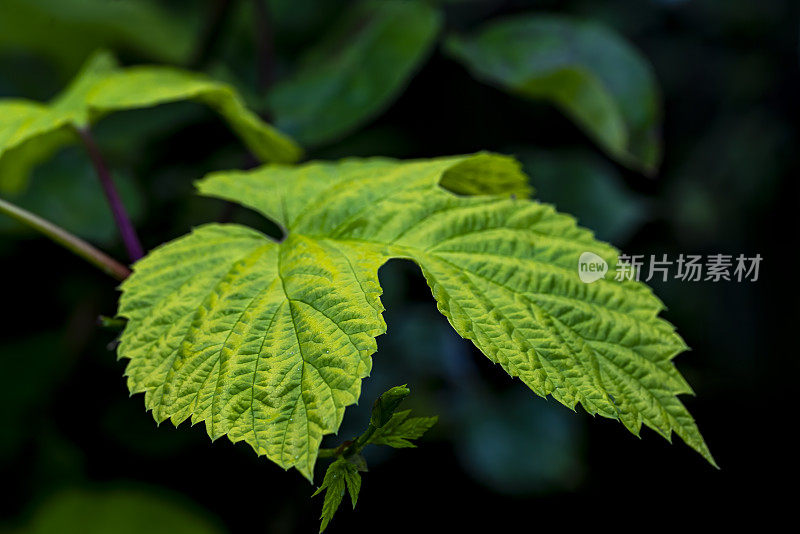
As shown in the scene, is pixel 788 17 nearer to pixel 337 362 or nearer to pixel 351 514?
pixel 351 514

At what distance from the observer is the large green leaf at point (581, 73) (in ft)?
3.66

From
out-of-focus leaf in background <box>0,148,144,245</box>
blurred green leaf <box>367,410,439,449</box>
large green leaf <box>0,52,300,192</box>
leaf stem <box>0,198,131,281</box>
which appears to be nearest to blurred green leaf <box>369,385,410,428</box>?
blurred green leaf <box>367,410,439,449</box>

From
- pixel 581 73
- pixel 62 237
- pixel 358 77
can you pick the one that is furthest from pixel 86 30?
pixel 581 73

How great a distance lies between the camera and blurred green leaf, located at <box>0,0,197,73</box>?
1.39m

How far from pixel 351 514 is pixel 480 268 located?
0.87 metres

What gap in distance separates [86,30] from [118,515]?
999 millimetres

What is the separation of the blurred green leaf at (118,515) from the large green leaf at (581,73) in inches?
41.0

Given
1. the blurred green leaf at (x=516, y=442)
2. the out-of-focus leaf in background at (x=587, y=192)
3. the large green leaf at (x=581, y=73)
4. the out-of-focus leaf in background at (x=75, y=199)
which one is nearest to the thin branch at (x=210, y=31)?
the out-of-focus leaf in background at (x=75, y=199)

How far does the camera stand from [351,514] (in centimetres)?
134

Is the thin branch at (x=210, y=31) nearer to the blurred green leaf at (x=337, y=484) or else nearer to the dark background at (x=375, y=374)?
the dark background at (x=375, y=374)

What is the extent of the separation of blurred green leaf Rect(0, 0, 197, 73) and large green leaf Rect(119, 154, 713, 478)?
0.91 meters

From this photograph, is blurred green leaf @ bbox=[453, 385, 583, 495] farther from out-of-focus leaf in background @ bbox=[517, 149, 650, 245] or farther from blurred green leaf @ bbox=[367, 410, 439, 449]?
blurred green leaf @ bbox=[367, 410, 439, 449]
